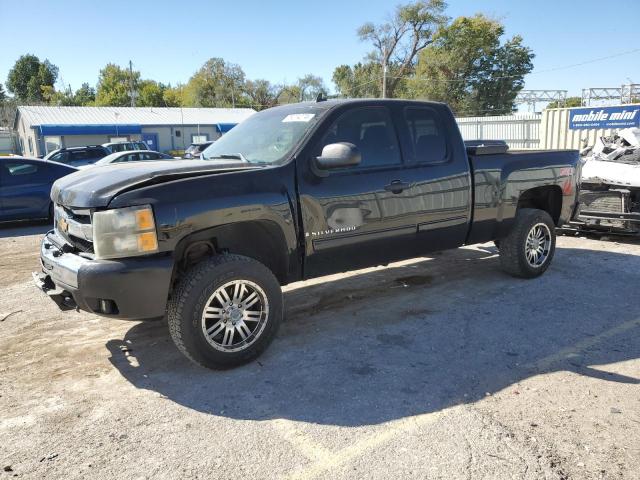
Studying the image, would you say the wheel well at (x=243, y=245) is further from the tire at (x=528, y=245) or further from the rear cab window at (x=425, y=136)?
the tire at (x=528, y=245)

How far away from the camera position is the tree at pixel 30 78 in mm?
92125

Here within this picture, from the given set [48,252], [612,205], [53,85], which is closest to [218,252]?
[48,252]

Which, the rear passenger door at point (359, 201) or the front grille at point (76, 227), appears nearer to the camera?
the front grille at point (76, 227)

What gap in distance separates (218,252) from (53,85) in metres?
104

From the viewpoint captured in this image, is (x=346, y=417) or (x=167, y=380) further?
(x=167, y=380)

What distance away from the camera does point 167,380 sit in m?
3.74

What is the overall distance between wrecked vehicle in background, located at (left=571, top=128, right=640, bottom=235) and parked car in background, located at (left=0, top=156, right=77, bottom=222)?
32.4 feet

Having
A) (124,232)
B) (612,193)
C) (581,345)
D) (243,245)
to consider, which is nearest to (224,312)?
(243,245)

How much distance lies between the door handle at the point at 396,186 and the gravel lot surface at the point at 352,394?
119cm

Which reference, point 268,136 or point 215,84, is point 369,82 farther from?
point 268,136

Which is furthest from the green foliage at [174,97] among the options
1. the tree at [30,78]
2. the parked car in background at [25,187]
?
the parked car in background at [25,187]

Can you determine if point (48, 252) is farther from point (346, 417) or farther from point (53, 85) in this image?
point (53, 85)

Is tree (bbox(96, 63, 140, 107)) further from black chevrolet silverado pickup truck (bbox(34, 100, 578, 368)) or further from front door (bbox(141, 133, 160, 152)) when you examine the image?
black chevrolet silverado pickup truck (bbox(34, 100, 578, 368))

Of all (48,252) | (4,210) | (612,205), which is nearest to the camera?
(48,252)
